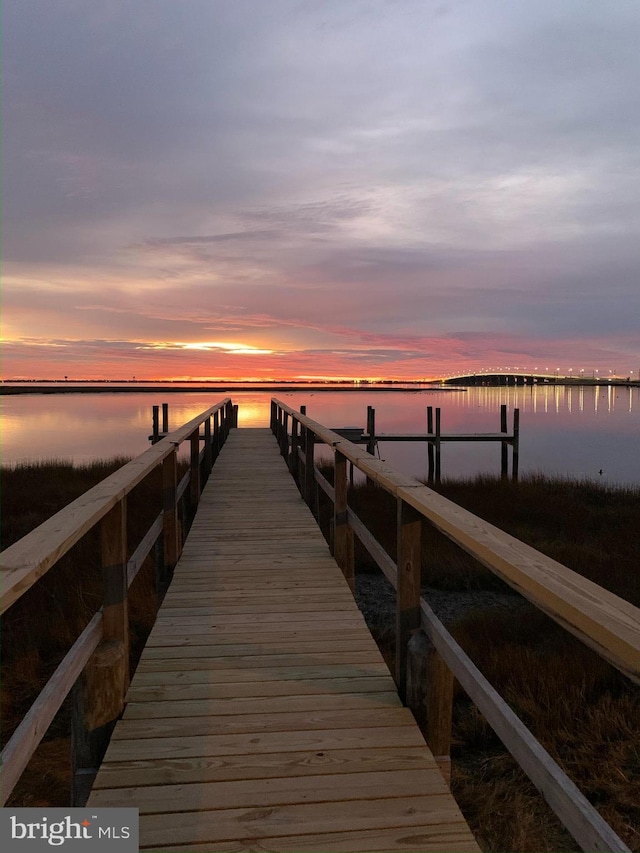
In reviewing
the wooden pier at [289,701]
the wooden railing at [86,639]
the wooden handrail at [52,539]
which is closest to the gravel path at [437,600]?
the wooden pier at [289,701]

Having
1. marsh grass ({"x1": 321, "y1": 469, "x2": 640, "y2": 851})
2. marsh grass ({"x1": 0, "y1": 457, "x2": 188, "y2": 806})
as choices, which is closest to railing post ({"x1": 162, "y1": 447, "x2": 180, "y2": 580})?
marsh grass ({"x1": 0, "y1": 457, "x2": 188, "y2": 806})

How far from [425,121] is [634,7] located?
4873 mm

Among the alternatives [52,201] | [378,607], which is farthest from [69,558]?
[52,201]

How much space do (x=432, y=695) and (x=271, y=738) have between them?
2.25 feet

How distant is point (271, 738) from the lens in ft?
7.38

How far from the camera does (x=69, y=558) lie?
7.17 meters

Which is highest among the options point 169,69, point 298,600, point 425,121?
point 425,121

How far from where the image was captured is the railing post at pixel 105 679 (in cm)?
213

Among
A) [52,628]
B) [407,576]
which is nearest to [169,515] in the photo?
[52,628]

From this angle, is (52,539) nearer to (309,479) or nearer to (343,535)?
(343,535)

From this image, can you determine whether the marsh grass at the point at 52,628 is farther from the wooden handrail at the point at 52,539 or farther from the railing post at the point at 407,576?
the railing post at the point at 407,576

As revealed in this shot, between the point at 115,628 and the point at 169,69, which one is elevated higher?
the point at 169,69

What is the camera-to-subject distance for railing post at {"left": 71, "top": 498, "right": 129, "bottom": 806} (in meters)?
2.13

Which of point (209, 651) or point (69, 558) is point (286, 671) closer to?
point (209, 651)
